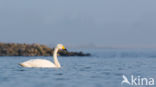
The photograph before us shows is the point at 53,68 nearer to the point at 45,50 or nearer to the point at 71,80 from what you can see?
the point at 71,80

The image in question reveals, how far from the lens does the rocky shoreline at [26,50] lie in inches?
2087

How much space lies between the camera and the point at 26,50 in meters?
53.8

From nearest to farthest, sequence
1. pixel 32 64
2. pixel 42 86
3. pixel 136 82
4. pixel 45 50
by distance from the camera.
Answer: pixel 42 86, pixel 136 82, pixel 32 64, pixel 45 50

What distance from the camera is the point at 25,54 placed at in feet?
173

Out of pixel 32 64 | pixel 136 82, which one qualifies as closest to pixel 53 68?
pixel 32 64

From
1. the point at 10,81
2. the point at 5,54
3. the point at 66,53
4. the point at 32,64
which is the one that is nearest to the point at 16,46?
the point at 5,54

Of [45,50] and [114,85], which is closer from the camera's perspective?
[114,85]

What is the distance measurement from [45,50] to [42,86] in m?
39.8

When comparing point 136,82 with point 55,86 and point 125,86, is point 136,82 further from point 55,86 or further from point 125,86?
point 55,86

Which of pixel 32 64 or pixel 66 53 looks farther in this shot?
pixel 66 53

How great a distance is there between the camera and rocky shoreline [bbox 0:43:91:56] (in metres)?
53.0

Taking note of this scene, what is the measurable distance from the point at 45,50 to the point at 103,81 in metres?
37.9

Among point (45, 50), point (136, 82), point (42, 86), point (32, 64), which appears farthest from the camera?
point (45, 50)

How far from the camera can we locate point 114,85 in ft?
55.9
